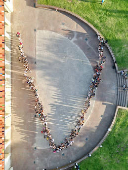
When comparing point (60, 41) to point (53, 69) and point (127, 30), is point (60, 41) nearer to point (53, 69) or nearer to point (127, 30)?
point (53, 69)

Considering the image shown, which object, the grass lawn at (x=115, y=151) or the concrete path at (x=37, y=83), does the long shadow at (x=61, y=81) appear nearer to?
the concrete path at (x=37, y=83)

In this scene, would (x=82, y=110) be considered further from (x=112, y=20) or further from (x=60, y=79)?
(x=112, y=20)

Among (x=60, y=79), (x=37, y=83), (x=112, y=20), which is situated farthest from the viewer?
(x=112, y=20)

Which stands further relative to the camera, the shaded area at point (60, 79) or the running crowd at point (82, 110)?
the shaded area at point (60, 79)

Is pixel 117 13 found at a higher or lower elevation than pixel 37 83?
higher

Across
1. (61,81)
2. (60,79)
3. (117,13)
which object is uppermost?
(117,13)

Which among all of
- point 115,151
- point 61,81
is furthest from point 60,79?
point 115,151

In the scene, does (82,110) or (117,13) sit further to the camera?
(117,13)

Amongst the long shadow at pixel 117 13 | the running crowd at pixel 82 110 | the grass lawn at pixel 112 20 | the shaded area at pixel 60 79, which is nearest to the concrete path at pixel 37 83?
the shaded area at pixel 60 79
